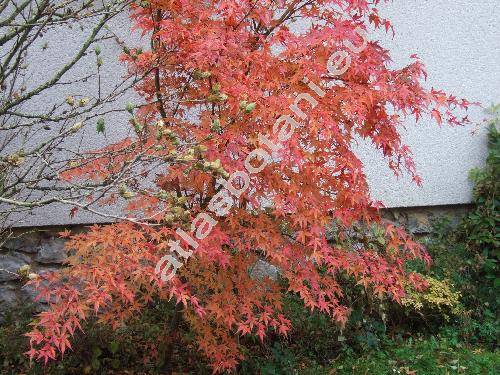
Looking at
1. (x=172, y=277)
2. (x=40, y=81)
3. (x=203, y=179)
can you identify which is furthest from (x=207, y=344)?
(x=40, y=81)

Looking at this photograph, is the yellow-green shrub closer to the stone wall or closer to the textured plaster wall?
the textured plaster wall

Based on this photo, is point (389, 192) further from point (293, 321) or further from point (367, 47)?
point (367, 47)

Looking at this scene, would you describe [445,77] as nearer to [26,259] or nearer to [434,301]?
[434,301]

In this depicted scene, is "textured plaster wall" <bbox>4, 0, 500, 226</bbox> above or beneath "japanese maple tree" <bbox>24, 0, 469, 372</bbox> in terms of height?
above

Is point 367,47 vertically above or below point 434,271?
above

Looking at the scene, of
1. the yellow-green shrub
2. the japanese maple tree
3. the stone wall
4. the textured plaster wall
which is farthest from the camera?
the textured plaster wall

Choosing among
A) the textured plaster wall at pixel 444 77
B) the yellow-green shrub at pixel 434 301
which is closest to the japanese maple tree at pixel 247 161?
the yellow-green shrub at pixel 434 301

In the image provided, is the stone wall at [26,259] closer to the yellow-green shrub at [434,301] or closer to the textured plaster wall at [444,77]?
the yellow-green shrub at [434,301]

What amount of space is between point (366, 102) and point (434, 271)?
2.33 meters

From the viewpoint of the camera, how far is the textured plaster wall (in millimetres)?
4715

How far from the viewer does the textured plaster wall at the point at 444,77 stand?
15.5 feet

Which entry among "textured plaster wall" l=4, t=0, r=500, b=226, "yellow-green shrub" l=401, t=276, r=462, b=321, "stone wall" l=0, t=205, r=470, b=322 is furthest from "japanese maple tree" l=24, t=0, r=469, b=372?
"textured plaster wall" l=4, t=0, r=500, b=226

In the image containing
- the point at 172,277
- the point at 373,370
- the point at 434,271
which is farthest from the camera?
the point at 434,271

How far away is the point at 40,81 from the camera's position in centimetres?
399
